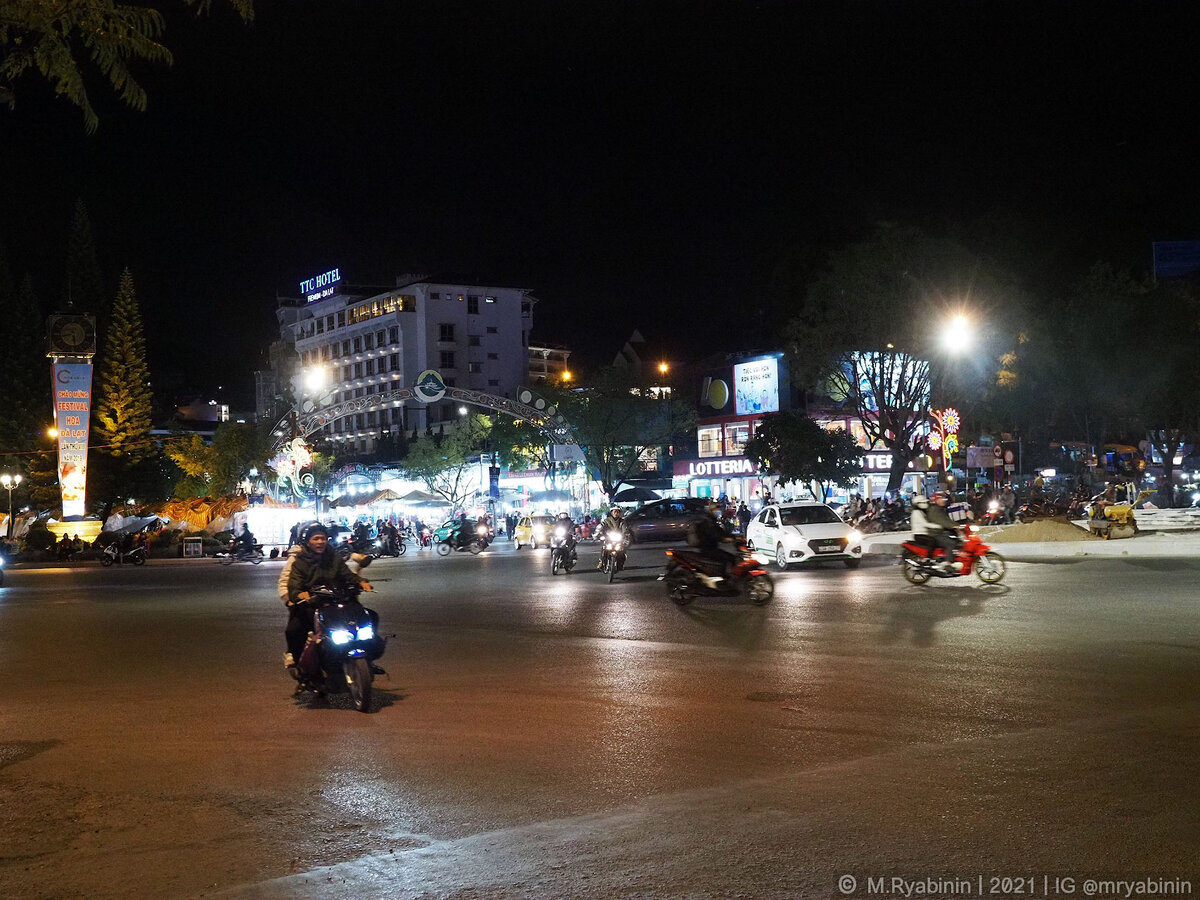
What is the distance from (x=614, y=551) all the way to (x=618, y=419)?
44623mm

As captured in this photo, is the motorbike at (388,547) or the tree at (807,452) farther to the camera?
the tree at (807,452)

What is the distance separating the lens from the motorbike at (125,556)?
41.8 meters

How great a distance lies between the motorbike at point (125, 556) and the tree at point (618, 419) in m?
29.6

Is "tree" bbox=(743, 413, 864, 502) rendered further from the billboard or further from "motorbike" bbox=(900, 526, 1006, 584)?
"motorbike" bbox=(900, 526, 1006, 584)

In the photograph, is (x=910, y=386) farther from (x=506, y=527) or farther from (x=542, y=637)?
(x=542, y=637)

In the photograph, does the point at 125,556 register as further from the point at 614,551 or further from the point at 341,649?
the point at 341,649

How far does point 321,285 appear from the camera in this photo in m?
111

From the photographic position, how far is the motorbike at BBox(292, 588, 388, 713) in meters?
9.15

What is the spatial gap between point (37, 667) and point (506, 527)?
43.1 meters

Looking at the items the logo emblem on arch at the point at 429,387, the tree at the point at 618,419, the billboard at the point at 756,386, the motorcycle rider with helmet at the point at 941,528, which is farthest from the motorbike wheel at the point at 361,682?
the tree at the point at 618,419

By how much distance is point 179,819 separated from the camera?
6004 millimetres

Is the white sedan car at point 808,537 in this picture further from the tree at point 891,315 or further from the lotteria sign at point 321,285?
the lotteria sign at point 321,285

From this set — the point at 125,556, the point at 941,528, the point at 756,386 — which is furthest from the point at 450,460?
the point at 941,528

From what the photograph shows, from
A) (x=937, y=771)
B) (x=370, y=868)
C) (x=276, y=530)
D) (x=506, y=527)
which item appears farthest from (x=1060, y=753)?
(x=506, y=527)
